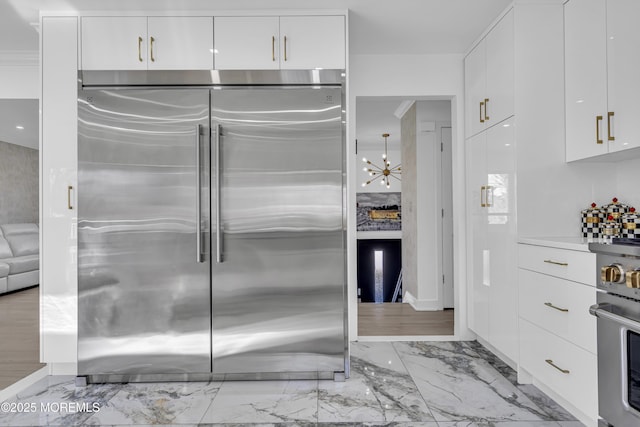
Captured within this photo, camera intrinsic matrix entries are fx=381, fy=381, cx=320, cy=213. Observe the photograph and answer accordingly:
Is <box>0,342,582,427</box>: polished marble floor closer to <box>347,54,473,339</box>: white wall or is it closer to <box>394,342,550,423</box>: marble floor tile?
<box>394,342,550,423</box>: marble floor tile

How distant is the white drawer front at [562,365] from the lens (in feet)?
5.81

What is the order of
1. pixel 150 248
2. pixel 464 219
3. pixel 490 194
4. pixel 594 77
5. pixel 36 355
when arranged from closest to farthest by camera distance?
pixel 594 77 → pixel 150 248 → pixel 490 194 → pixel 36 355 → pixel 464 219

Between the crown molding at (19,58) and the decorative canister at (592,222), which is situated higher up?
the crown molding at (19,58)

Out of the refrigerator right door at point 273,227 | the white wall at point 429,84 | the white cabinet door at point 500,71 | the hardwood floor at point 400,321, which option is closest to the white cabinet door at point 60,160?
the refrigerator right door at point 273,227

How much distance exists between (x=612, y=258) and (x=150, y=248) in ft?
8.07

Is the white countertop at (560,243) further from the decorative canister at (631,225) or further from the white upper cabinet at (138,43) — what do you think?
the white upper cabinet at (138,43)

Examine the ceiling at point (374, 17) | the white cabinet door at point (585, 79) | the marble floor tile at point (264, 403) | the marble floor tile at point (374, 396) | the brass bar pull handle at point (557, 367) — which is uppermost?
the ceiling at point (374, 17)

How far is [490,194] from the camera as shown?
274cm

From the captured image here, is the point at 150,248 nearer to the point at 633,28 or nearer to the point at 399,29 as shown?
the point at 399,29

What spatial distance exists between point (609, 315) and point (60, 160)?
123 inches

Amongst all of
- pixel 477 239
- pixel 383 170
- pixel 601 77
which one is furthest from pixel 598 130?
pixel 383 170

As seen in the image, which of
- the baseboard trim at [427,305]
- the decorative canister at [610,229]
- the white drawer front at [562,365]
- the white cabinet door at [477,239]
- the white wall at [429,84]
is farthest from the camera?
the baseboard trim at [427,305]

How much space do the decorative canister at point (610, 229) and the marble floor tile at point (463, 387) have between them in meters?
1.06

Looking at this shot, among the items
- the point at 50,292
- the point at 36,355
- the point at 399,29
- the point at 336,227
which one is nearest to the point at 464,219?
the point at 336,227
